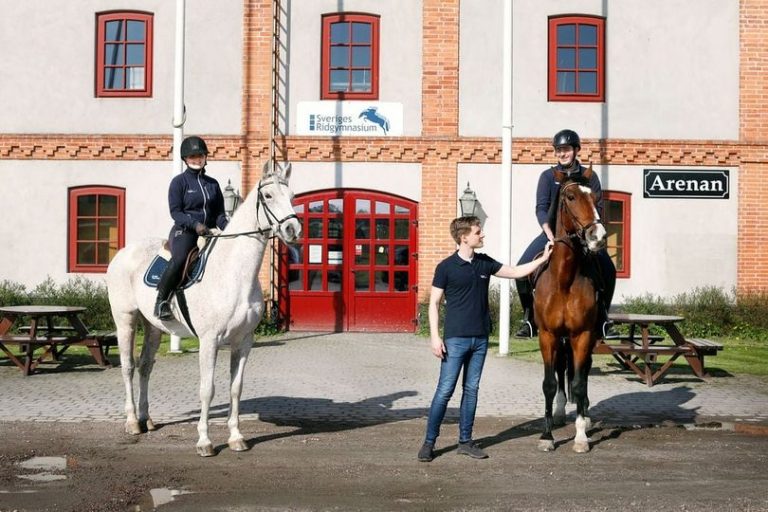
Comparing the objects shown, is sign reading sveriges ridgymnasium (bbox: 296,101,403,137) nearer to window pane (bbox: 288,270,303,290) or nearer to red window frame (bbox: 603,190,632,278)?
window pane (bbox: 288,270,303,290)

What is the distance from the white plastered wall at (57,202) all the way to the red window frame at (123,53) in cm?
159

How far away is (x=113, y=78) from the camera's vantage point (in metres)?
18.9

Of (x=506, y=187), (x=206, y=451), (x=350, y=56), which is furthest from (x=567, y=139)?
(x=350, y=56)

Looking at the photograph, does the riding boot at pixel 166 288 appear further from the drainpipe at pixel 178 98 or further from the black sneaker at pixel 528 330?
the drainpipe at pixel 178 98

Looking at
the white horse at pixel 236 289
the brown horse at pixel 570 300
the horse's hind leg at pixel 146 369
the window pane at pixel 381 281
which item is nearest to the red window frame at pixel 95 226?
the window pane at pixel 381 281

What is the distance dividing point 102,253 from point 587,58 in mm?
11806

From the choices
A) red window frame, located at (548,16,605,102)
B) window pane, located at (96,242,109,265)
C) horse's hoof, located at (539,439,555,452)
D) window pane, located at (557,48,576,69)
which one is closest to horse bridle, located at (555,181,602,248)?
horse's hoof, located at (539,439,555,452)

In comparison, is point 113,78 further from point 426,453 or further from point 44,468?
point 426,453

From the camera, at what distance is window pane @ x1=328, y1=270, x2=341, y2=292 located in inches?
738

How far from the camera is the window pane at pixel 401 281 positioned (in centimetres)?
1877

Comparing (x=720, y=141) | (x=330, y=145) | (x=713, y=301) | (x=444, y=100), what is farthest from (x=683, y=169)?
(x=330, y=145)

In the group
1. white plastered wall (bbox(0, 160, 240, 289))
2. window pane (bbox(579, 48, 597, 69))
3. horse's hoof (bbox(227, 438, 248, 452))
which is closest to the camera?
horse's hoof (bbox(227, 438, 248, 452))

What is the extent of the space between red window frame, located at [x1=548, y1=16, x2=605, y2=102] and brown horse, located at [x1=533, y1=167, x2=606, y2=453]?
11.6 metres

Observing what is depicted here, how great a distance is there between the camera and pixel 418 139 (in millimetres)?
18625
